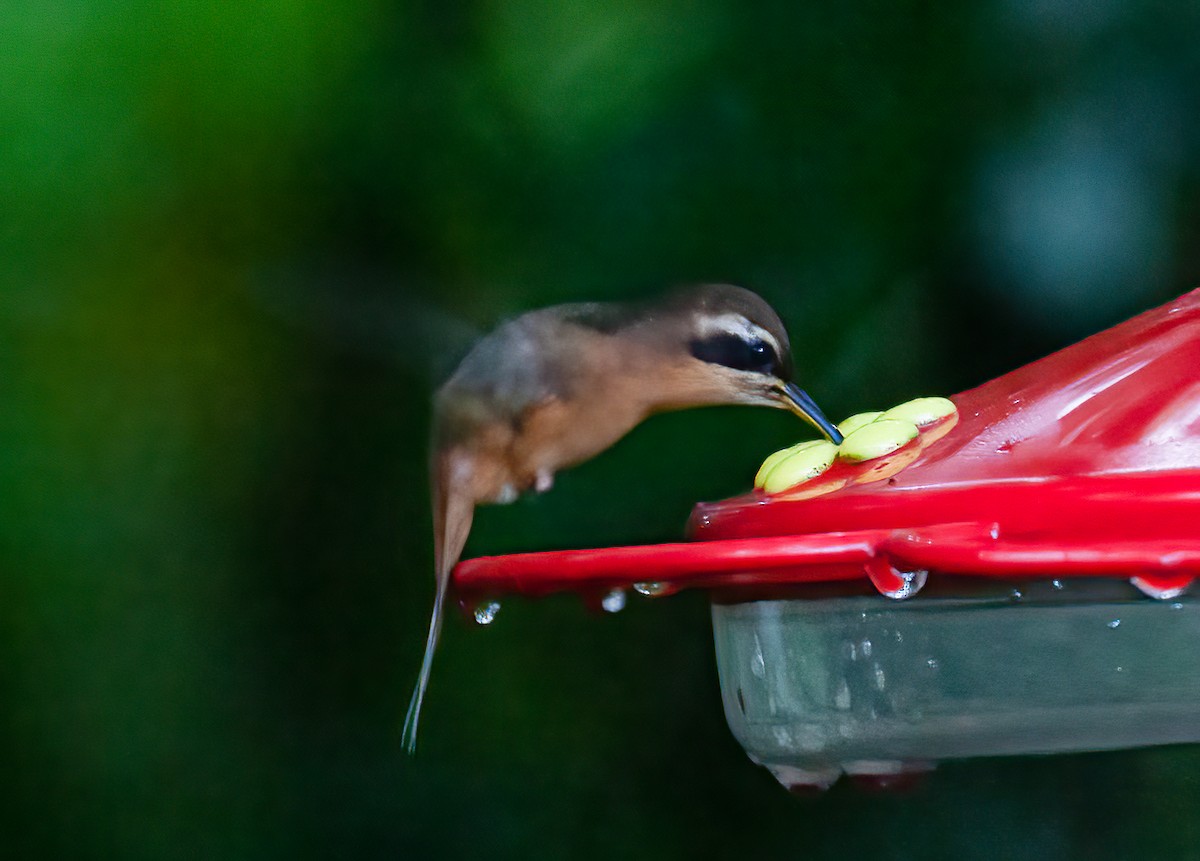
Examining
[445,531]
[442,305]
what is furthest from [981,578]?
[442,305]

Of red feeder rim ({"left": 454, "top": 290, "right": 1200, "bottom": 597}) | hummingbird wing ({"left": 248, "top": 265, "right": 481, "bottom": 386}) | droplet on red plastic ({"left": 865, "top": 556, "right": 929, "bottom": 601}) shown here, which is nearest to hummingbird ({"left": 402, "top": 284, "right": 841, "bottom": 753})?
hummingbird wing ({"left": 248, "top": 265, "right": 481, "bottom": 386})

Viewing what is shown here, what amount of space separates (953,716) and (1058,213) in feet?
4.96

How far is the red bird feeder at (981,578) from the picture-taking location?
1.01 m

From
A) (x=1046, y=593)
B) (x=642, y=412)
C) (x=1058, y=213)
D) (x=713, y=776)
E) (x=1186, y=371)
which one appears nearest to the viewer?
(x=1046, y=593)

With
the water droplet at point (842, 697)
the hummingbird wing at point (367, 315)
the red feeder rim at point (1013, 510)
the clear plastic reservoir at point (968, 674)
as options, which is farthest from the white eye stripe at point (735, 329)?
the water droplet at point (842, 697)

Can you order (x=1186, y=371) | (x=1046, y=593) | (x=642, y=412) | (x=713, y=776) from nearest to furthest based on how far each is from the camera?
(x=1046, y=593) < (x=1186, y=371) < (x=642, y=412) < (x=713, y=776)

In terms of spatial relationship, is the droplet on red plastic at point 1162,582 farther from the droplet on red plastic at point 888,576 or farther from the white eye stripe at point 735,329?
the white eye stripe at point 735,329

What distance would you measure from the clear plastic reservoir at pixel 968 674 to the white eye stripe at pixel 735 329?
1.77 ft

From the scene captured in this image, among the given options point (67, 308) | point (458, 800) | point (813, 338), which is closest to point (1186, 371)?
point (813, 338)

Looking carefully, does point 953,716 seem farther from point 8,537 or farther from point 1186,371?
point 8,537

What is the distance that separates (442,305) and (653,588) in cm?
138

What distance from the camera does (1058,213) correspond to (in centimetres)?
241

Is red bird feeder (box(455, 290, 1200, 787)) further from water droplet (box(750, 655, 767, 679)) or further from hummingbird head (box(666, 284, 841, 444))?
hummingbird head (box(666, 284, 841, 444))

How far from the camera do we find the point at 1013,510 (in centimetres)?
106
